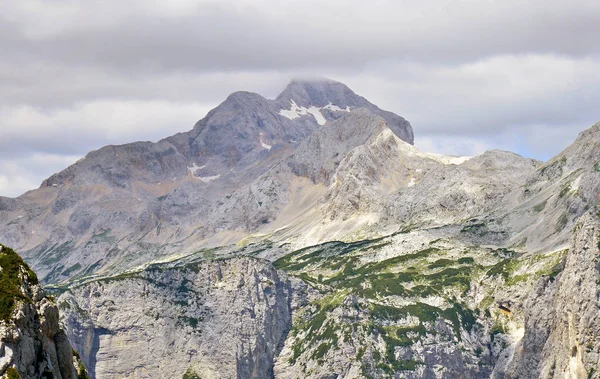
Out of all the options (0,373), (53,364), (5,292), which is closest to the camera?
(0,373)

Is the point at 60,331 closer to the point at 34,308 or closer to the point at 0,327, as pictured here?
the point at 34,308

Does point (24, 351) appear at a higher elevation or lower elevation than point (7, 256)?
lower

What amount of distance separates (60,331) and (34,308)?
750 centimetres

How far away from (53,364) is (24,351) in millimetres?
9329

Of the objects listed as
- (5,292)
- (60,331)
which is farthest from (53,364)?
(5,292)

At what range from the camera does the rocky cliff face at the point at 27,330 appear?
107 m

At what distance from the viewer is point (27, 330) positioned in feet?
365

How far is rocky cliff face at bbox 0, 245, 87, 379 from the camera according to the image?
4198 inches

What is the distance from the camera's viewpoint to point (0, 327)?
10631 cm

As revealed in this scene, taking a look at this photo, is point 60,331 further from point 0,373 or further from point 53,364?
point 0,373

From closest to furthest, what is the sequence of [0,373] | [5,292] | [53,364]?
[0,373] < [5,292] < [53,364]

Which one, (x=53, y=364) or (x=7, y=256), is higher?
(x=7, y=256)

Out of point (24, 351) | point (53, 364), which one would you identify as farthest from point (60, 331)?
point (24, 351)

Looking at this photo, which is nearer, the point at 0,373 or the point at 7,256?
the point at 0,373
